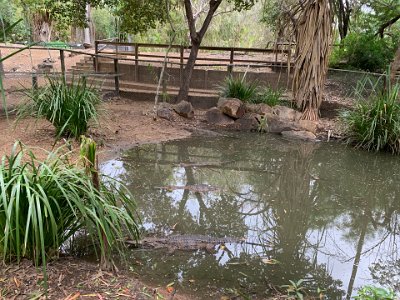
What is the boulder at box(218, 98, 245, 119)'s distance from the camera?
7.27m

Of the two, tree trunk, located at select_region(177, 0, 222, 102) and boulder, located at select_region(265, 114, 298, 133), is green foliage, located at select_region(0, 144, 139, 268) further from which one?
tree trunk, located at select_region(177, 0, 222, 102)

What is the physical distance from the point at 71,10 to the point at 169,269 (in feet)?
22.8

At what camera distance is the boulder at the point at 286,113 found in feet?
24.1

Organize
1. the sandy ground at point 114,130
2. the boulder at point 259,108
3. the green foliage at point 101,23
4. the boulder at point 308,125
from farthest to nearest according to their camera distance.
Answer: the green foliage at point 101,23 → the boulder at point 259,108 → the boulder at point 308,125 → the sandy ground at point 114,130

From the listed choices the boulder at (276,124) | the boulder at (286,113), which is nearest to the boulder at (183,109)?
the boulder at (276,124)

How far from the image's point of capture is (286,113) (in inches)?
291

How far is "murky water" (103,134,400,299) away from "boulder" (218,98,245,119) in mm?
951

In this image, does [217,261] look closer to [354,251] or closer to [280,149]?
[354,251]

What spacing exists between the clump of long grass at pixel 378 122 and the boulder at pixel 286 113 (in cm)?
118

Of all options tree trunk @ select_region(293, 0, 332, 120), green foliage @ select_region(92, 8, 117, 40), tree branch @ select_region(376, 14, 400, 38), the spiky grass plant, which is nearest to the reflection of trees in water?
tree trunk @ select_region(293, 0, 332, 120)

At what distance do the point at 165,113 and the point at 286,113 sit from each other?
2.38m

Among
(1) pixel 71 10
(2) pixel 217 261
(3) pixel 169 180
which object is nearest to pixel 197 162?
(3) pixel 169 180

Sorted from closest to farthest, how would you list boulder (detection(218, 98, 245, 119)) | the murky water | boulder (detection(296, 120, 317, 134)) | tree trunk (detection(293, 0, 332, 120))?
the murky water, tree trunk (detection(293, 0, 332, 120)), boulder (detection(296, 120, 317, 134)), boulder (detection(218, 98, 245, 119))

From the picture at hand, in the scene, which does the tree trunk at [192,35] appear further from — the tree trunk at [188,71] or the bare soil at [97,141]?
the bare soil at [97,141]
